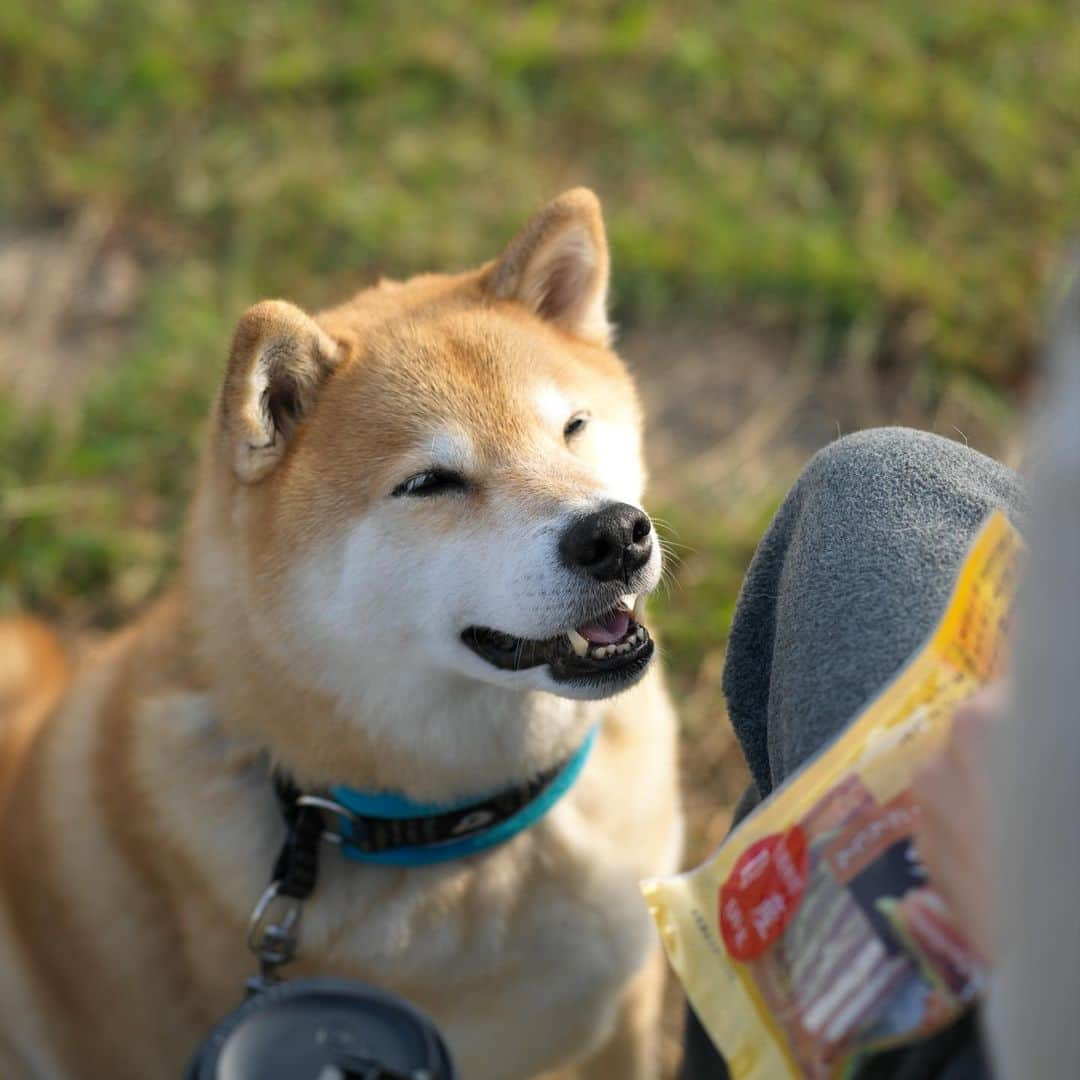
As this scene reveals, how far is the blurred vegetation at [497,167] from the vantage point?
9.88 feet

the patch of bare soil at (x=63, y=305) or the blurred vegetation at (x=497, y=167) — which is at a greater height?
the blurred vegetation at (x=497, y=167)

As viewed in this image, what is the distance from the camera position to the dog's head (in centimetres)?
152

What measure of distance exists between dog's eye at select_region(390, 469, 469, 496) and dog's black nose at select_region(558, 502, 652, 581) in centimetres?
21

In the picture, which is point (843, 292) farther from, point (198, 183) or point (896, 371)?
point (198, 183)

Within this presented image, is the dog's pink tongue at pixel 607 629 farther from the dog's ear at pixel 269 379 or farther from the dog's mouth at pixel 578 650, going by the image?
the dog's ear at pixel 269 379

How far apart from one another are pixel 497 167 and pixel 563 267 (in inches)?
71.3

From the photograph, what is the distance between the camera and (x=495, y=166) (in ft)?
11.7

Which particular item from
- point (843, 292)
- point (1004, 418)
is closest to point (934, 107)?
point (843, 292)

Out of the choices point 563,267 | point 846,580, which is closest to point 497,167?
point 563,267

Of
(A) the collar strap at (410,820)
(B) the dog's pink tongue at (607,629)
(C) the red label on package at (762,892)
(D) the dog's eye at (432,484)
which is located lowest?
(A) the collar strap at (410,820)

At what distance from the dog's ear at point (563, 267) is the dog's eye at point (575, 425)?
223mm

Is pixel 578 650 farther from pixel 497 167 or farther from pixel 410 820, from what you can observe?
pixel 497 167

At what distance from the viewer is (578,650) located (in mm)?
1548

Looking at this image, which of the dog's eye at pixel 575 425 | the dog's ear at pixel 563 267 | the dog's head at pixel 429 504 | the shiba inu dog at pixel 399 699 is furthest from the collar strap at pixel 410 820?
the dog's ear at pixel 563 267
